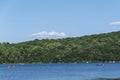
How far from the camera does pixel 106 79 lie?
323 ft

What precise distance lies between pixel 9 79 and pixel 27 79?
613cm

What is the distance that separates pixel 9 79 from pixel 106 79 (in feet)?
95.3

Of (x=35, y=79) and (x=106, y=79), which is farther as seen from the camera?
(x=35, y=79)

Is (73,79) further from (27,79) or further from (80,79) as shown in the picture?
(27,79)

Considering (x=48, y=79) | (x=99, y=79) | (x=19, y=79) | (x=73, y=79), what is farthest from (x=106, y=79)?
(x=19, y=79)

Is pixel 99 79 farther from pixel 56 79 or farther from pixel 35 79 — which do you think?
pixel 35 79

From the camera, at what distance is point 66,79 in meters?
105

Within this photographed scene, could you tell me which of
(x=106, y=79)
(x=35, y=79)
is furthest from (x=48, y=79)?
(x=106, y=79)

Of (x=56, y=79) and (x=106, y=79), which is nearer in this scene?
(x=106, y=79)

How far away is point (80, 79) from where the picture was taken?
102688 mm

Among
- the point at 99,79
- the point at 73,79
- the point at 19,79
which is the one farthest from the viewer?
the point at 19,79

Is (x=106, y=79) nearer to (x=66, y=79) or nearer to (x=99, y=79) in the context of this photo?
(x=99, y=79)

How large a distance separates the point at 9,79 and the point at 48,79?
11746 millimetres

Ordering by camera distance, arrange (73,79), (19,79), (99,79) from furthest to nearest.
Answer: (19,79), (73,79), (99,79)
